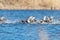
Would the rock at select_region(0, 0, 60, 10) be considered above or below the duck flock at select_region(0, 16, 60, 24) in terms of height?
above

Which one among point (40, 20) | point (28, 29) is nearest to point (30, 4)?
point (40, 20)

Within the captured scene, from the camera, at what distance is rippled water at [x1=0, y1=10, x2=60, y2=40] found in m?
1.67

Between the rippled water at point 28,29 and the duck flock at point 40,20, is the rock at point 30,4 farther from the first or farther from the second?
the duck flock at point 40,20

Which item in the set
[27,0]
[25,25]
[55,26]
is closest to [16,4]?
[27,0]

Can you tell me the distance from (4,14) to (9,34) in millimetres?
408

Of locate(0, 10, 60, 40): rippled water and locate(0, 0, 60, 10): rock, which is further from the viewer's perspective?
locate(0, 0, 60, 10): rock

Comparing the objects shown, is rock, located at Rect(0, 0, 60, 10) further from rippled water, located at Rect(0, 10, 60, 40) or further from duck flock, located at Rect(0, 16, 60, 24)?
duck flock, located at Rect(0, 16, 60, 24)

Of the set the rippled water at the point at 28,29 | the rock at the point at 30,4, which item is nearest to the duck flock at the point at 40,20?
the rippled water at the point at 28,29

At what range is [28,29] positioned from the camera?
185cm

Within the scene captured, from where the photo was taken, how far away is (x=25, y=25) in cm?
195

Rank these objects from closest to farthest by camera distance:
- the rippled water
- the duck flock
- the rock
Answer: the rippled water < the duck flock < the rock

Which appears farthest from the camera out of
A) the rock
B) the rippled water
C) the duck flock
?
the rock

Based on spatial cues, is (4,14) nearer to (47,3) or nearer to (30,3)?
(30,3)

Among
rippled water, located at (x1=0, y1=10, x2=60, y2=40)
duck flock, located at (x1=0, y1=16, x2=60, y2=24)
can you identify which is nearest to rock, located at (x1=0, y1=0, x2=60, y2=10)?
rippled water, located at (x1=0, y1=10, x2=60, y2=40)
